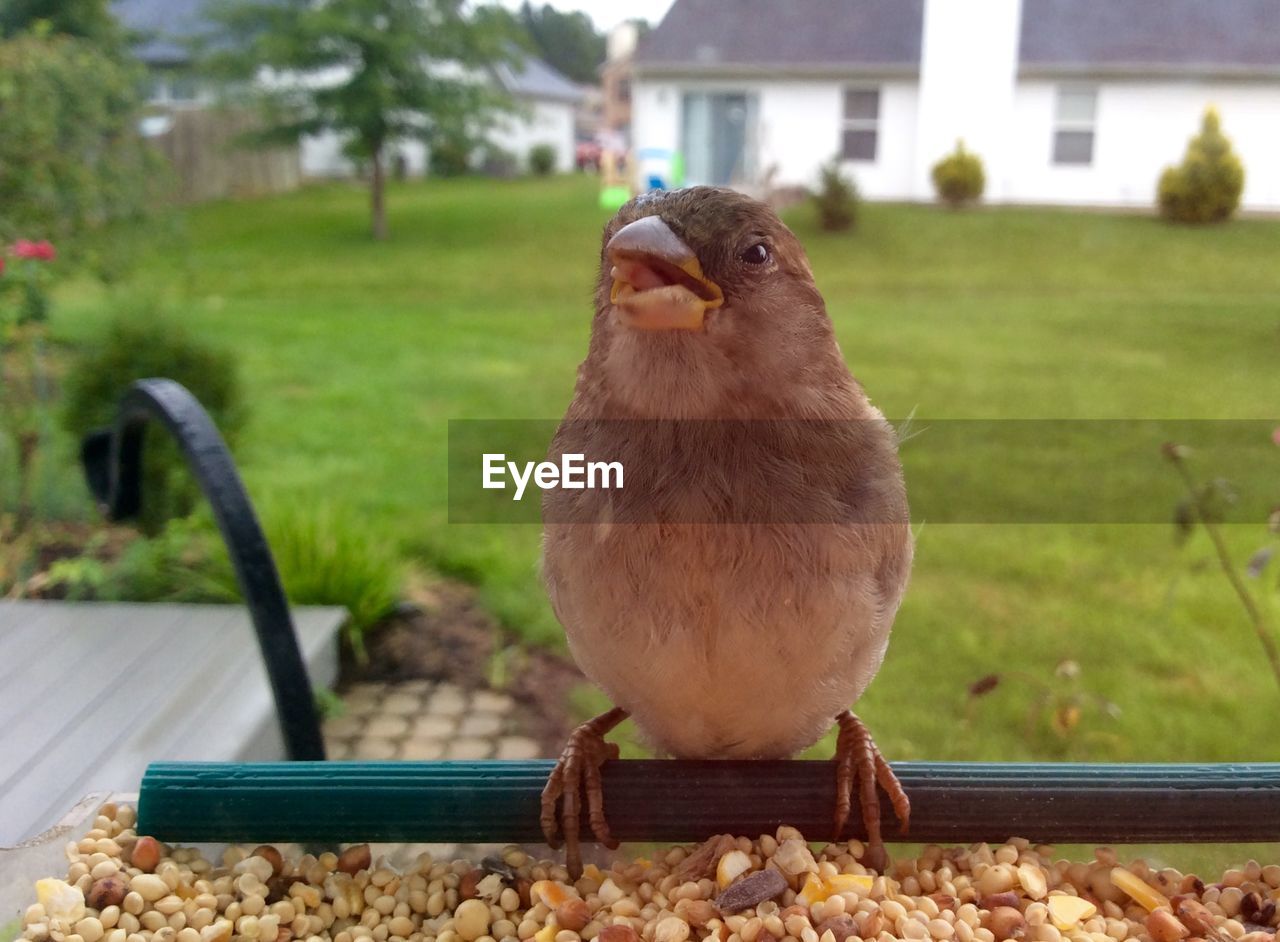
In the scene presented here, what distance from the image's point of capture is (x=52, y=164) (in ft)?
10.2

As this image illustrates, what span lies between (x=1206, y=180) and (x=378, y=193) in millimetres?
2158

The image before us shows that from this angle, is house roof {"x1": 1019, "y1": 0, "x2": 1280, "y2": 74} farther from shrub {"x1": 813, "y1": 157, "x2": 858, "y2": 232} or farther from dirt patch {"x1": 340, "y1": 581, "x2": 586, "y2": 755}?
dirt patch {"x1": 340, "y1": 581, "x2": 586, "y2": 755}

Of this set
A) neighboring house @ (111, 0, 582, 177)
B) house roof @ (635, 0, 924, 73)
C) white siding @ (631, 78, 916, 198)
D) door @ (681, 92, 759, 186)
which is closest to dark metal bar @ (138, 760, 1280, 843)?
door @ (681, 92, 759, 186)

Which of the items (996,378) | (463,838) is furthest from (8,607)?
(996,378)

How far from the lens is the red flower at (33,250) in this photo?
2838mm

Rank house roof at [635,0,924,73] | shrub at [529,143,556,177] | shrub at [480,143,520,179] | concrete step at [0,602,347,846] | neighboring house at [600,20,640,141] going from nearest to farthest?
concrete step at [0,602,347,846] < neighboring house at [600,20,640,141] < house roof at [635,0,924,73] < shrub at [529,143,556,177] < shrub at [480,143,520,179]

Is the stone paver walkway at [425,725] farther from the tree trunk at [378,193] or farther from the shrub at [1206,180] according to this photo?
the shrub at [1206,180]

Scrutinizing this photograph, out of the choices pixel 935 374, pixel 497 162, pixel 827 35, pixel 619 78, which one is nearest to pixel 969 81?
pixel 827 35

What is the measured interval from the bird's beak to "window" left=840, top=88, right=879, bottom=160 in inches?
73.9

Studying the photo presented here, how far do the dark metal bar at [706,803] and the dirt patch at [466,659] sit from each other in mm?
1335

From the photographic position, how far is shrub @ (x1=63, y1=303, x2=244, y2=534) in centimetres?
293

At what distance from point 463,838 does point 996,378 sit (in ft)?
8.07

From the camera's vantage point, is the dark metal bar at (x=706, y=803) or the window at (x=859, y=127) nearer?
the dark metal bar at (x=706, y=803)

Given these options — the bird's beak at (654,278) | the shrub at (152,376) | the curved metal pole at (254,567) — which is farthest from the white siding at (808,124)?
the shrub at (152,376)
